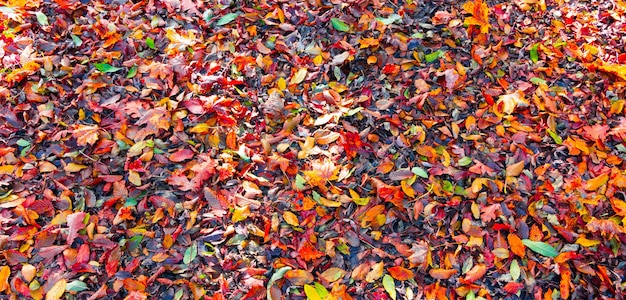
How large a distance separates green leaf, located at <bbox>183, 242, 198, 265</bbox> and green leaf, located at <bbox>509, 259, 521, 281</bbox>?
1.12 metres

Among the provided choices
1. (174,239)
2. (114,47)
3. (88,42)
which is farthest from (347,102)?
(88,42)

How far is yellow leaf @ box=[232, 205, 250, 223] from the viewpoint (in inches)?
67.7

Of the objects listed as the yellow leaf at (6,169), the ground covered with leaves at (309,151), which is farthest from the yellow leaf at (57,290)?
→ the yellow leaf at (6,169)

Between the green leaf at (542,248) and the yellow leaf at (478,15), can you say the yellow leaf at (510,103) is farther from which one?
the green leaf at (542,248)

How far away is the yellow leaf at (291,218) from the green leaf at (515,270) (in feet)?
2.56

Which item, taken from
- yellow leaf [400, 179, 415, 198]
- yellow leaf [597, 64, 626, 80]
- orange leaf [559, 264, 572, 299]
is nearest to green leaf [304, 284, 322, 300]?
yellow leaf [400, 179, 415, 198]

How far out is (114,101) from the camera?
6.48 feet

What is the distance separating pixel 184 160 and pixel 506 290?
128 cm

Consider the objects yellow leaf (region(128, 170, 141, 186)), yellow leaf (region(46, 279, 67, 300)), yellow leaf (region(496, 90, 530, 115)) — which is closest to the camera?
yellow leaf (region(46, 279, 67, 300))

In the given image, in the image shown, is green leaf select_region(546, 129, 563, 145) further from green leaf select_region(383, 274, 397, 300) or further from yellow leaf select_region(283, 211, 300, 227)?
yellow leaf select_region(283, 211, 300, 227)

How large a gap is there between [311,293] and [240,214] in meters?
0.38

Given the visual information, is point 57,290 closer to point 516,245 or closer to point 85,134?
point 85,134

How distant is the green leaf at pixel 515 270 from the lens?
1675mm

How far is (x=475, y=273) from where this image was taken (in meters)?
1.67
